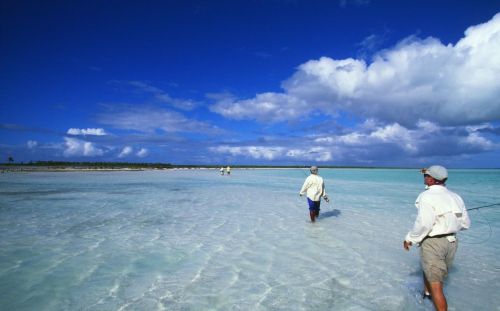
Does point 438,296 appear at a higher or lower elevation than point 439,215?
lower

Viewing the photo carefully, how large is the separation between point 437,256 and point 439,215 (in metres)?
0.57

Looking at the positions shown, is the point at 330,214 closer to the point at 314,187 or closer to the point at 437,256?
the point at 314,187

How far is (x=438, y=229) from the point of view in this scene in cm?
419

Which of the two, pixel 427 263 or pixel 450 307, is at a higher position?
pixel 427 263

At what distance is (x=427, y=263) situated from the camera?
4305mm

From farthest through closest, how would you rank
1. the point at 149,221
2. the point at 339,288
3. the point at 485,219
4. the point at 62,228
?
the point at 485,219 → the point at 149,221 → the point at 62,228 → the point at 339,288

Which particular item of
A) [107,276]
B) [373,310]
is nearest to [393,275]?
[373,310]

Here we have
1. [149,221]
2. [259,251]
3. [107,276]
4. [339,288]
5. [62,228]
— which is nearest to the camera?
[339,288]

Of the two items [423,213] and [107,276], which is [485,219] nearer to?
[423,213]

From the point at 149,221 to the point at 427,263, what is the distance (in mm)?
9743

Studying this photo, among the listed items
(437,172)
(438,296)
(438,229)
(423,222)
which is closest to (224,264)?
(438,296)

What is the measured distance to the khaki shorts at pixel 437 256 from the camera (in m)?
4.21

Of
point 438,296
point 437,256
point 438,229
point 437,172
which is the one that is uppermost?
point 437,172

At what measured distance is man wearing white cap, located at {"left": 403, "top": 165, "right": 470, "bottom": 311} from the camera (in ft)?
13.6
